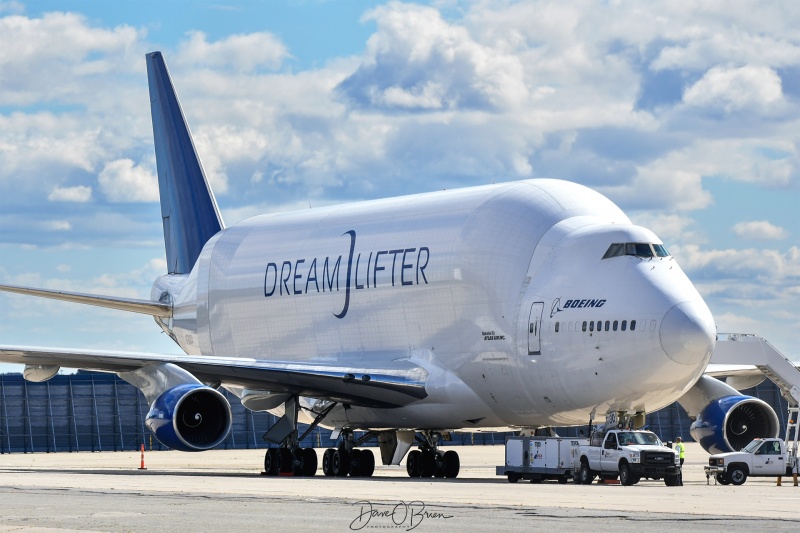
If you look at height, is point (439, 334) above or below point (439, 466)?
above

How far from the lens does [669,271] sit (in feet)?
102

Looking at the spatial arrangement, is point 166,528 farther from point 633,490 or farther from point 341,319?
point 341,319

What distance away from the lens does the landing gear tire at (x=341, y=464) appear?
3619 centimetres

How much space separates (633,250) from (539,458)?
5.06m

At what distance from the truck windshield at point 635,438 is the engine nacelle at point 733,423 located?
5384mm

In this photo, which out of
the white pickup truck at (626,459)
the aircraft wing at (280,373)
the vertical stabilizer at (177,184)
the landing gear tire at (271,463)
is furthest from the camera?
the vertical stabilizer at (177,184)

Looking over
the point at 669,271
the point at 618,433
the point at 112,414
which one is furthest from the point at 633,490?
the point at 112,414

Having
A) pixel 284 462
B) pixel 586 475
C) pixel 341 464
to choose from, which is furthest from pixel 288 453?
pixel 586 475

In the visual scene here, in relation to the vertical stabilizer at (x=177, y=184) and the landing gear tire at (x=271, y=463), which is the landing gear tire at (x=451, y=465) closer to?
the landing gear tire at (x=271, y=463)

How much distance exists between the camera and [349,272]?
127ft

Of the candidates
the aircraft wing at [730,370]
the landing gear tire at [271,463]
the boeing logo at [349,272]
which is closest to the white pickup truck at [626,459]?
the boeing logo at [349,272]

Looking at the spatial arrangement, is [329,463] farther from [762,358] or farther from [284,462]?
[762,358]

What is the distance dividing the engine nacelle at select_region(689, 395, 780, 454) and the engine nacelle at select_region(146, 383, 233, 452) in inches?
460
